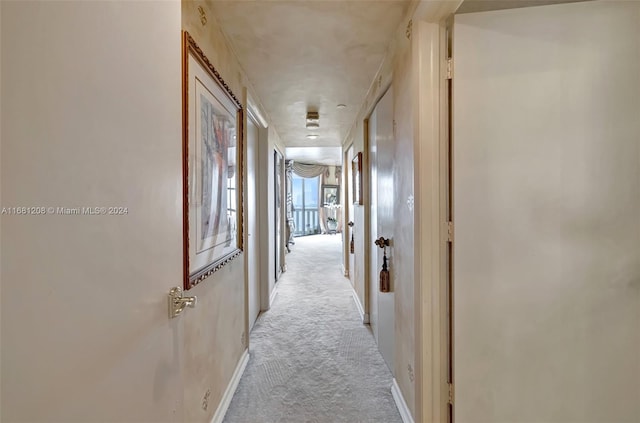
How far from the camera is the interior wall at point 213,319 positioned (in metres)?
1.31

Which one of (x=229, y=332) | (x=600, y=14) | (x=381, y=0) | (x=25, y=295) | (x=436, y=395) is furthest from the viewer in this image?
(x=229, y=332)

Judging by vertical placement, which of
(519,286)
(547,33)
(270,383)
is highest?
(547,33)

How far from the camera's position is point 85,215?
0.53 metres

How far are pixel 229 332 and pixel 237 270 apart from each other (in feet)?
1.32

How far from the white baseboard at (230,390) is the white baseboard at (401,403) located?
1.03m

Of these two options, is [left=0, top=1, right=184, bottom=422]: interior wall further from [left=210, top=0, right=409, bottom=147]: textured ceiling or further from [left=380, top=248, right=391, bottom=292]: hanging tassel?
[left=380, top=248, right=391, bottom=292]: hanging tassel

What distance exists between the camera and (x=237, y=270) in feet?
6.80

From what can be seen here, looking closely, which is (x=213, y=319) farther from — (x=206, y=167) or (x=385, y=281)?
(x=385, y=281)

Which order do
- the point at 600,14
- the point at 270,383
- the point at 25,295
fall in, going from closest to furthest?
the point at 25,295, the point at 600,14, the point at 270,383

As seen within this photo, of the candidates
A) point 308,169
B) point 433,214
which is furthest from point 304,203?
point 433,214

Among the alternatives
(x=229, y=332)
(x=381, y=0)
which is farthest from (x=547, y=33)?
(x=229, y=332)

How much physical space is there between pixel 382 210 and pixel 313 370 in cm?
131

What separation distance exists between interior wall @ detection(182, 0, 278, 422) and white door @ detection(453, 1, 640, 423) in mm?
1165

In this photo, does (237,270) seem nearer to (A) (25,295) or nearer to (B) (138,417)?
(B) (138,417)
